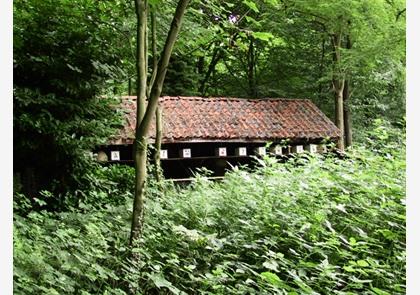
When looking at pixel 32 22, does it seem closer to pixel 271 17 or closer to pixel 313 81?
pixel 271 17

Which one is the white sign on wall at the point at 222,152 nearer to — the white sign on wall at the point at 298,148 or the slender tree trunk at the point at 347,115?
the white sign on wall at the point at 298,148

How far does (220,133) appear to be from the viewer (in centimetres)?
960

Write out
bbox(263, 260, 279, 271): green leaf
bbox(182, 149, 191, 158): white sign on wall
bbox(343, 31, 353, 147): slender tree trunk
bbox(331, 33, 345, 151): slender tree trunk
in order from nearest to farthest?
bbox(263, 260, 279, 271): green leaf < bbox(182, 149, 191, 158): white sign on wall < bbox(331, 33, 345, 151): slender tree trunk < bbox(343, 31, 353, 147): slender tree trunk

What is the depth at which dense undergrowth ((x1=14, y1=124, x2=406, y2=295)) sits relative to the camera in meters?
2.71

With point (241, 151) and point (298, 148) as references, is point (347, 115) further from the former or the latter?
point (241, 151)

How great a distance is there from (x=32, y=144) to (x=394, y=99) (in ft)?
37.4

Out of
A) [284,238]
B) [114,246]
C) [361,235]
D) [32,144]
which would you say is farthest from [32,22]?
[361,235]

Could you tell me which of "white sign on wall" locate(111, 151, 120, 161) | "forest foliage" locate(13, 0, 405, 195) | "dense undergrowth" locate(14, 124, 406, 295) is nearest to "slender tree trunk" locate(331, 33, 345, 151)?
"forest foliage" locate(13, 0, 405, 195)

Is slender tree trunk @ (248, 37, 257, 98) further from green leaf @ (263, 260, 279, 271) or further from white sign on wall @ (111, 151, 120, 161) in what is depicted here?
green leaf @ (263, 260, 279, 271)

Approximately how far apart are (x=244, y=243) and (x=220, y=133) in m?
6.33

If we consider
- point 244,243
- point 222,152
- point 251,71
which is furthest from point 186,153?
point 251,71

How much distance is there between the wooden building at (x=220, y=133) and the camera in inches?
356

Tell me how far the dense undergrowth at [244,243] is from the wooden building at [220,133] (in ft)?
14.6

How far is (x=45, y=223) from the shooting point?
12.6 ft
